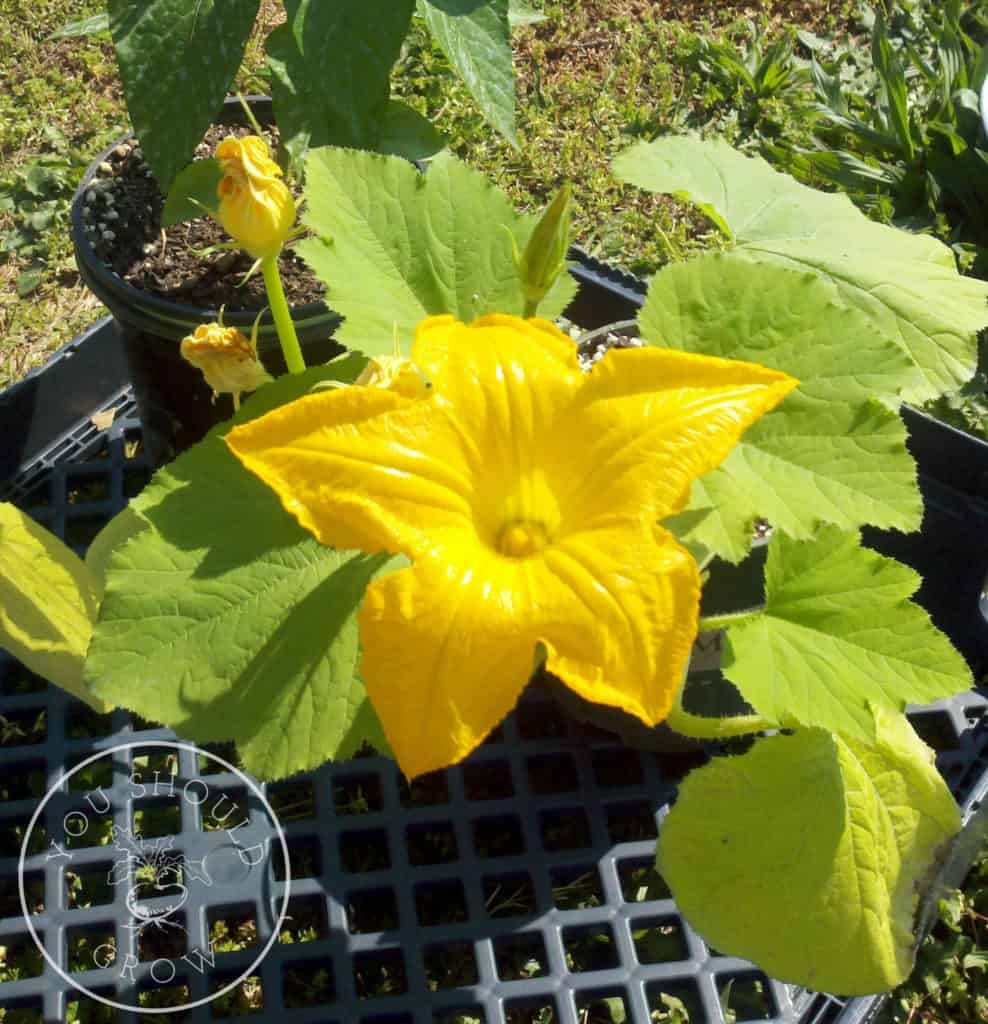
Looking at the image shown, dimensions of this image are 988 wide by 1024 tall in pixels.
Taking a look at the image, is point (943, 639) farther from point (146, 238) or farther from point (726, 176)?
point (146, 238)

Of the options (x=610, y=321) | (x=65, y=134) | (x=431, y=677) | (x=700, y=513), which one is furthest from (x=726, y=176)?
(x=65, y=134)

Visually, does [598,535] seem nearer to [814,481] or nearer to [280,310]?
[814,481]

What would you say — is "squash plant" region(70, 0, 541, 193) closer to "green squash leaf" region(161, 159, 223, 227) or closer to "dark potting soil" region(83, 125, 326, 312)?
"green squash leaf" region(161, 159, 223, 227)

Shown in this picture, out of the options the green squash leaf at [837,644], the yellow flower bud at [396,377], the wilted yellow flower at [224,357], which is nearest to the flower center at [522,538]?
the yellow flower bud at [396,377]

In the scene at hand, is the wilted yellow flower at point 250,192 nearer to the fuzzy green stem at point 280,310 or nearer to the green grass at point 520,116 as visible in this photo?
the fuzzy green stem at point 280,310

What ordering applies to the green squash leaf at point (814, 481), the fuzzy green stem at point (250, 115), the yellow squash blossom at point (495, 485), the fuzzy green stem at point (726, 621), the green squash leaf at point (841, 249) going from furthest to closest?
the fuzzy green stem at point (250, 115) < the green squash leaf at point (841, 249) < the fuzzy green stem at point (726, 621) < the green squash leaf at point (814, 481) < the yellow squash blossom at point (495, 485)

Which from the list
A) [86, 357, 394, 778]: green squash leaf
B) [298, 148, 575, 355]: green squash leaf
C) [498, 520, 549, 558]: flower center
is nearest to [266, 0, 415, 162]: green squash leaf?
[298, 148, 575, 355]: green squash leaf

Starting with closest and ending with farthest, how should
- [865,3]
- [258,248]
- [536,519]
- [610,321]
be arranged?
[536,519], [258,248], [610,321], [865,3]
